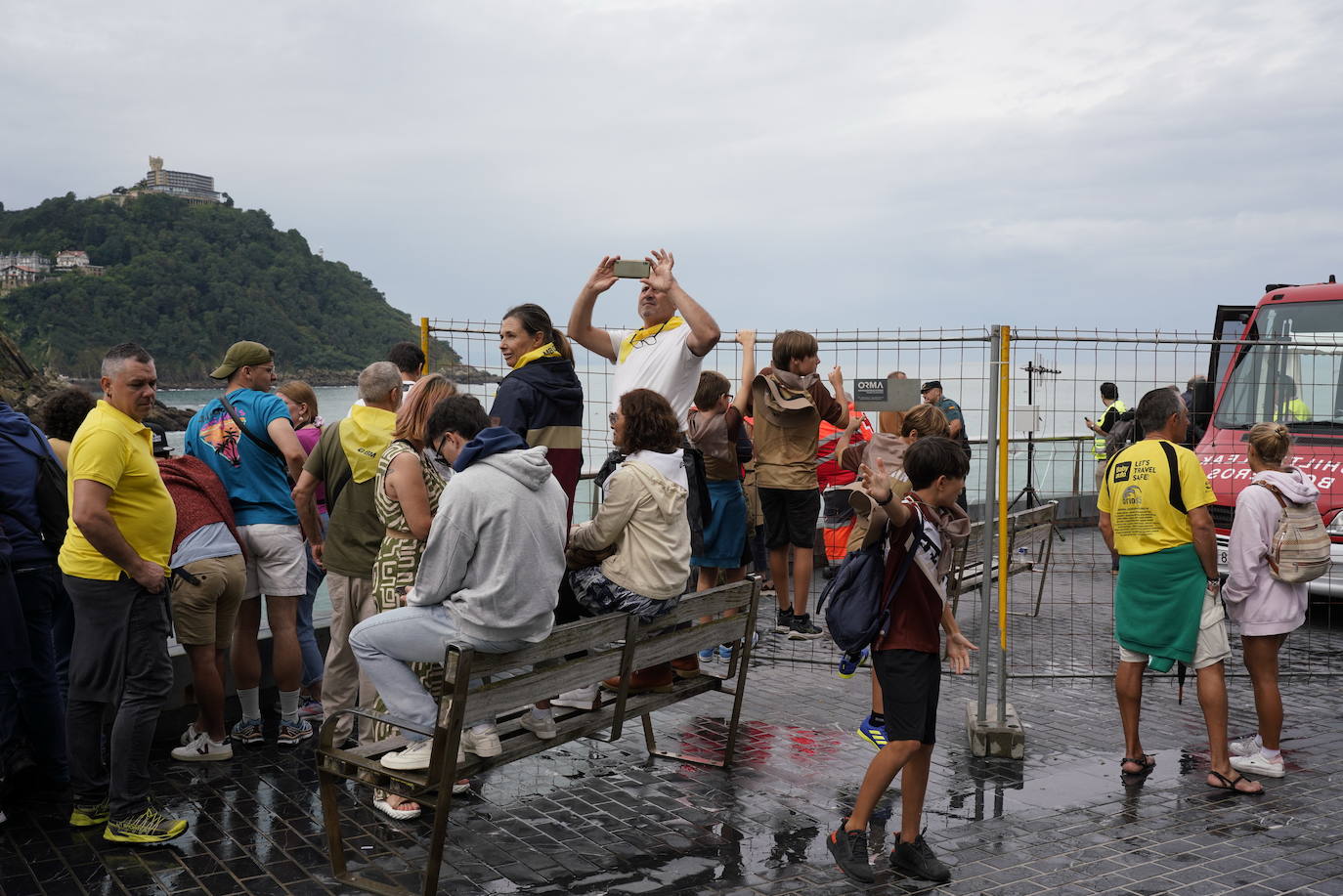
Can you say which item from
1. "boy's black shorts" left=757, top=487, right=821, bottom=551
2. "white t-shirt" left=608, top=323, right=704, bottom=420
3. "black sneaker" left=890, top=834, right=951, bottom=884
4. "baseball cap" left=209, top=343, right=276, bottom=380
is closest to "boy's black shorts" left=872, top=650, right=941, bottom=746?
"black sneaker" left=890, top=834, right=951, bottom=884

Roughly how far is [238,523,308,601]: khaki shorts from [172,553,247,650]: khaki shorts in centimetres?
34

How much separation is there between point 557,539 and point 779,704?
9.76ft

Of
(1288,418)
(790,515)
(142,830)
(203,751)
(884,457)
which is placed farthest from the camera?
(1288,418)

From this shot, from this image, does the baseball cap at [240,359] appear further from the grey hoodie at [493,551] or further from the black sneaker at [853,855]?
the black sneaker at [853,855]

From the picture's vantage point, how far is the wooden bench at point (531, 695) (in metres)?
4.03

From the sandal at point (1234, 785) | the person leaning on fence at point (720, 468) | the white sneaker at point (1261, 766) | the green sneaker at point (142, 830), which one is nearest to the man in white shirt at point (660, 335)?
the person leaning on fence at point (720, 468)

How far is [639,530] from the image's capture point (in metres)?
5.06

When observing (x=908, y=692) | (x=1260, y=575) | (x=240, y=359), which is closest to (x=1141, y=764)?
(x=1260, y=575)

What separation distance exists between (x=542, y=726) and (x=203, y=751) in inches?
85.6

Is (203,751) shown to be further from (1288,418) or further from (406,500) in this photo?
(1288,418)

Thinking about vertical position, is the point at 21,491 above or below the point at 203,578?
above

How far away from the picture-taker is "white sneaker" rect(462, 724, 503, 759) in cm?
432

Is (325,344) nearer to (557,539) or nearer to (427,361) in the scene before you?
(427,361)

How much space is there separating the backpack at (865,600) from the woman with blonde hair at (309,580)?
128 inches
